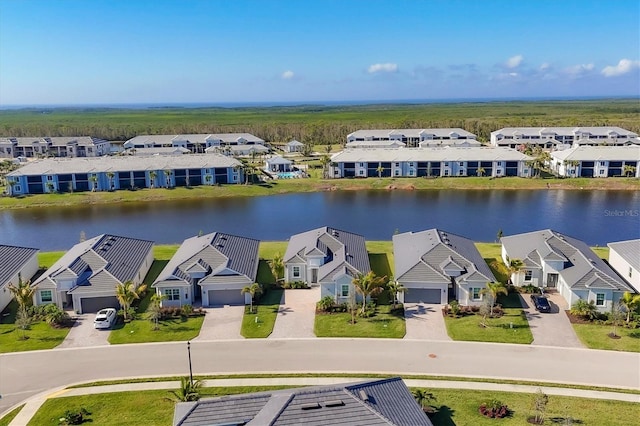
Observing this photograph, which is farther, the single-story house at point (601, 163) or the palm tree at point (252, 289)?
the single-story house at point (601, 163)

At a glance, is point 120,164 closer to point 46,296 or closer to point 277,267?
point 46,296

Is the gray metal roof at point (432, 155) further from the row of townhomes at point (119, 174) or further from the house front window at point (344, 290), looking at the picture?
the house front window at point (344, 290)

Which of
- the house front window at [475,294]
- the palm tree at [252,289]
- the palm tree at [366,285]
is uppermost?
the palm tree at [366,285]

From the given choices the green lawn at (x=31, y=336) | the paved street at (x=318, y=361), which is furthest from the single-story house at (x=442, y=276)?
the green lawn at (x=31, y=336)

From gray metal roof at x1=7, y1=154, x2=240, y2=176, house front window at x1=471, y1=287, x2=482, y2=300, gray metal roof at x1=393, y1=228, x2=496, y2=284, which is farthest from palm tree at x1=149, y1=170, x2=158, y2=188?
house front window at x1=471, y1=287, x2=482, y2=300

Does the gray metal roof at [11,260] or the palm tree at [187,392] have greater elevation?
the gray metal roof at [11,260]

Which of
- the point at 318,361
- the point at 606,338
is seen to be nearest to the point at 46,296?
the point at 318,361

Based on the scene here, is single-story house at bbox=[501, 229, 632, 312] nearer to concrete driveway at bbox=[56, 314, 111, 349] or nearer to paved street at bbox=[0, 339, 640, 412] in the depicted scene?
paved street at bbox=[0, 339, 640, 412]

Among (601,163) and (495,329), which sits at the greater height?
(601,163)
